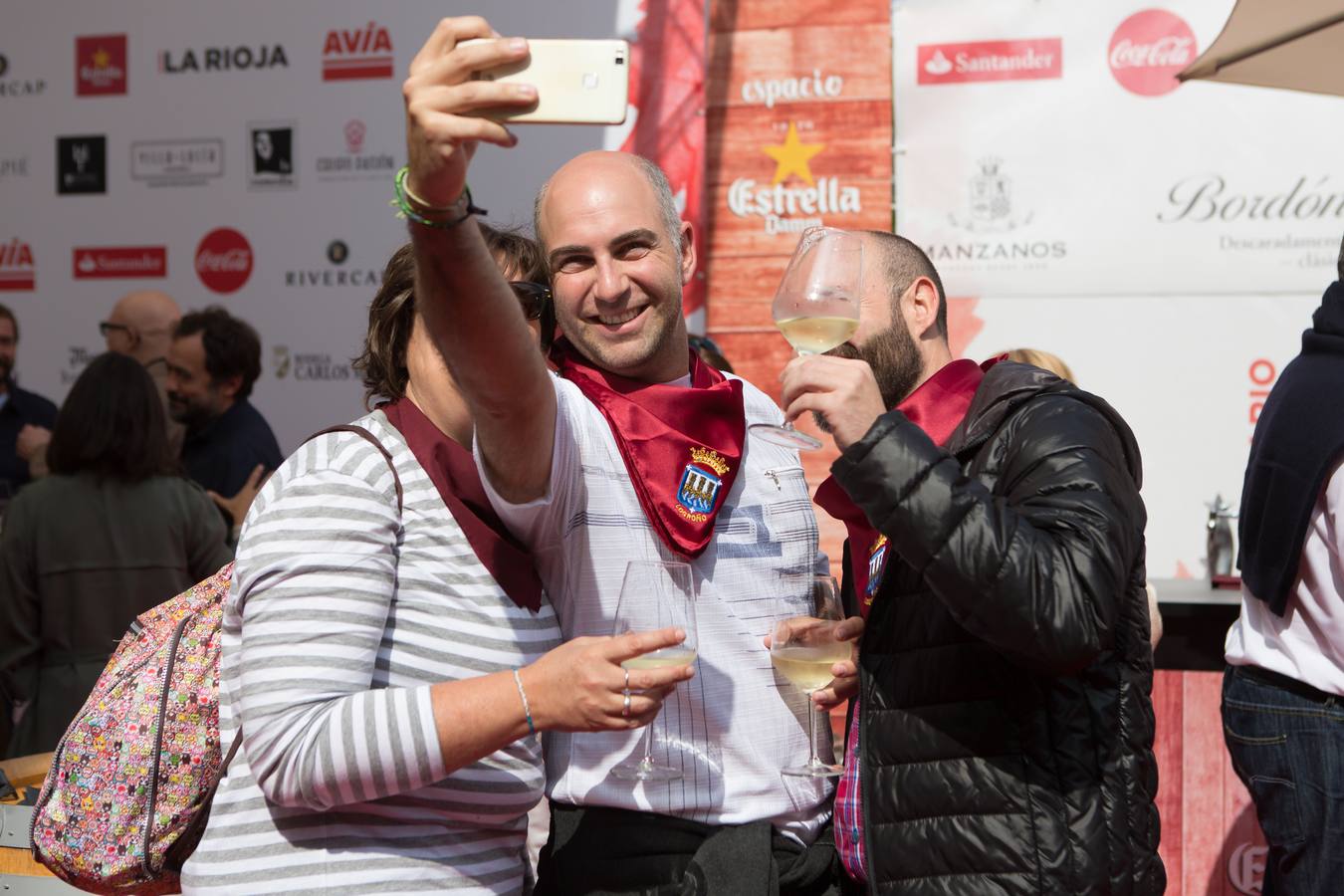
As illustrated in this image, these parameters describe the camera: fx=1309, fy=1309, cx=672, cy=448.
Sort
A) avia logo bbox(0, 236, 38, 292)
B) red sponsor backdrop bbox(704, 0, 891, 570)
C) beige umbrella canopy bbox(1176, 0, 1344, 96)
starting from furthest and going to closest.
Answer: avia logo bbox(0, 236, 38, 292), red sponsor backdrop bbox(704, 0, 891, 570), beige umbrella canopy bbox(1176, 0, 1344, 96)

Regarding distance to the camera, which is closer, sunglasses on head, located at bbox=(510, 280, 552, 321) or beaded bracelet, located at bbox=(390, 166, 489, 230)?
beaded bracelet, located at bbox=(390, 166, 489, 230)

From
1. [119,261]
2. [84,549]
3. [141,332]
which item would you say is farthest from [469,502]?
[119,261]

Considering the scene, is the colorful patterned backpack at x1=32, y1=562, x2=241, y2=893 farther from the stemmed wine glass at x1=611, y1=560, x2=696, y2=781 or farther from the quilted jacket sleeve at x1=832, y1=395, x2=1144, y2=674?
the quilted jacket sleeve at x1=832, y1=395, x2=1144, y2=674

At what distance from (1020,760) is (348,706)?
850mm

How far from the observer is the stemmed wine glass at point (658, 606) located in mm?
1573

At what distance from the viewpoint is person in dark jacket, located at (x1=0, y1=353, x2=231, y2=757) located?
12.7 ft

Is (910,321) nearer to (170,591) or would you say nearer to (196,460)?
(170,591)

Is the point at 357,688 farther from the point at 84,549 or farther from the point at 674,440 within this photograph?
the point at 84,549

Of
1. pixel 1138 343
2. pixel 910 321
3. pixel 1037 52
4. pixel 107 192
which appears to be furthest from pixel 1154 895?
Result: pixel 107 192

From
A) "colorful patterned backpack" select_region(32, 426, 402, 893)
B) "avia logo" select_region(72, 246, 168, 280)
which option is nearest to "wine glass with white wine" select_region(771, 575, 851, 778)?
"colorful patterned backpack" select_region(32, 426, 402, 893)

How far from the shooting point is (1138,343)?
4.90 m

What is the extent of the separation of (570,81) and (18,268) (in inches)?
222

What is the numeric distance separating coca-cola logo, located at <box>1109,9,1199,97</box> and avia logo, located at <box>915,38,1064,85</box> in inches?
8.6

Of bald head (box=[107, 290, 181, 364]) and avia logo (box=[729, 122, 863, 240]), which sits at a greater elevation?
avia logo (box=[729, 122, 863, 240])
